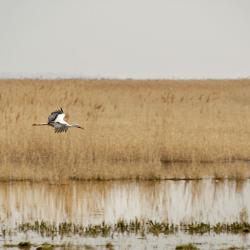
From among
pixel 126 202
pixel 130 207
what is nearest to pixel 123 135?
pixel 126 202

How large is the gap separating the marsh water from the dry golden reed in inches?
30.5

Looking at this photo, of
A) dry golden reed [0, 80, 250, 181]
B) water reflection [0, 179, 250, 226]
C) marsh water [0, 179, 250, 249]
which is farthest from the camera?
dry golden reed [0, 80, 250, 181]

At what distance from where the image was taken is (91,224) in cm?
1330

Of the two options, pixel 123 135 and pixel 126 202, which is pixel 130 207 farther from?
pixel 123 135

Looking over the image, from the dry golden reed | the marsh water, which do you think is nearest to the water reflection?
the marsh water

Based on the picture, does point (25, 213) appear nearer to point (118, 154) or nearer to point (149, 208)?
point (149, 208)

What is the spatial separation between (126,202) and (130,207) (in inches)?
22.0

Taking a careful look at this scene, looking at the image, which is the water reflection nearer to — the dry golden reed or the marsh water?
the marsh water

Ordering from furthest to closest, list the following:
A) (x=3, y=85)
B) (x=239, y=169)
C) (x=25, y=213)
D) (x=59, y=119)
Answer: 1. (x=3, y=85)
2. (x=239, y=169)
3. (x=59, y=119)
4. (x=25, y=213)

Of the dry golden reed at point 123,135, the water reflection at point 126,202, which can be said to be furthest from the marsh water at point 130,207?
the dry golden reed at point 123,135

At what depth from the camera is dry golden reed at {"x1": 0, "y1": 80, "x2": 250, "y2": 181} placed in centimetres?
1883

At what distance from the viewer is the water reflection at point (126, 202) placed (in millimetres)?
14016

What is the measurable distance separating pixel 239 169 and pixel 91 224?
615cm

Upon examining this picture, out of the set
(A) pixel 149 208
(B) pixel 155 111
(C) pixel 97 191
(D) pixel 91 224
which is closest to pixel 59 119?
(C) pixel 97 191
